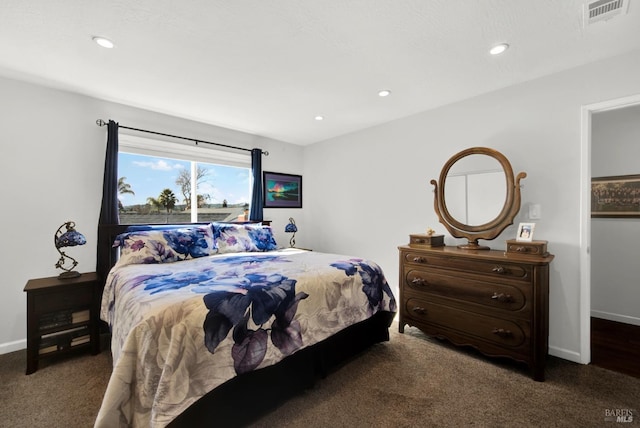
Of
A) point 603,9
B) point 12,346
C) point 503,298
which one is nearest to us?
point 603,9

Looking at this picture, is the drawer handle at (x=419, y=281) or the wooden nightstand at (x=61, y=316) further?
the drawer handle at (x=419, y=281)

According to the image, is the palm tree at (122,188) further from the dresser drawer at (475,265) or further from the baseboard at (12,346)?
the dresser drawer at (475,265)

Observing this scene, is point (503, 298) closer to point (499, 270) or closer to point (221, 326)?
point (499, 270)

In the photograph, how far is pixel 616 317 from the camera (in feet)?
10.1

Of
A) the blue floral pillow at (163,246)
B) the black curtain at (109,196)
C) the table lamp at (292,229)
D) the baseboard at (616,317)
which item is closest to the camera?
the blue floral pillow at (163,246)

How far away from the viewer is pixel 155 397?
1259 mm

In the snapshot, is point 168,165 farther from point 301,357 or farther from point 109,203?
point 301,357

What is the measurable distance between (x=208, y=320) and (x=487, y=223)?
2533mm

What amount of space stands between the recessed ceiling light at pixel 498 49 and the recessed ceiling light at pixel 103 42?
2759 mm

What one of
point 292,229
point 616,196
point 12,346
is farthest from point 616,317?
point 12,346

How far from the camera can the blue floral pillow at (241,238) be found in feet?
10.4

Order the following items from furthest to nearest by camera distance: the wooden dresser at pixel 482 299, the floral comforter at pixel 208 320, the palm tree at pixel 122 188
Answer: the palm tree at pixel 122 188 < the wooden dresser at pixel 482 299 < the floral comforter at pixel 208 320

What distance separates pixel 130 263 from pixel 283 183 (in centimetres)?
259

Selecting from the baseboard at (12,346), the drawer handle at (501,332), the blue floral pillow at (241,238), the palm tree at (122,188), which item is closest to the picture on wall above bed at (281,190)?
the blue floral pillow at (241,238)
